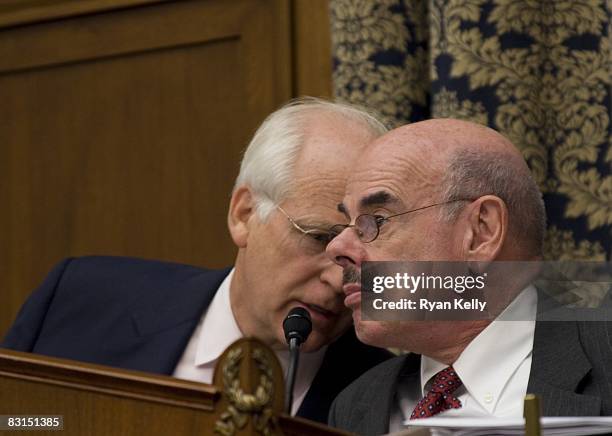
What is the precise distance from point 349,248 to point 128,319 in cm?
84

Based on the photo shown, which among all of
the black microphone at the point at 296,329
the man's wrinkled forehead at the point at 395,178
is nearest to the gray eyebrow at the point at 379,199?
the man's wrinkled forehead at the point at 395,178

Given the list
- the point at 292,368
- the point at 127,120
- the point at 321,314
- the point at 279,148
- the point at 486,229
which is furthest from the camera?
the point at 127,120

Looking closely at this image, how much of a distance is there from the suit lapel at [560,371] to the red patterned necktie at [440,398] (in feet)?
0.56

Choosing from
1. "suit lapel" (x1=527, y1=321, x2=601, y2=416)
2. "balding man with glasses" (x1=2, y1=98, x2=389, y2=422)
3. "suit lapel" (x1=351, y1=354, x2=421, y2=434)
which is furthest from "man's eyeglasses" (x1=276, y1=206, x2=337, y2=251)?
"suit lapel" (x1=527, y1=321, x2=601, y2=416)

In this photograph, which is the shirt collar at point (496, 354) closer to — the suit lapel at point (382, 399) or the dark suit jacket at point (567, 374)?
the dark suit jacket at point (567, 374)

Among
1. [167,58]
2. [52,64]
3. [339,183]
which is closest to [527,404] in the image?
[339,183]

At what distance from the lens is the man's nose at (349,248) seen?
86.3 inches

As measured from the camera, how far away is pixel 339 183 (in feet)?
8.21

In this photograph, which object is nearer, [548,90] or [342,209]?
[342,209]

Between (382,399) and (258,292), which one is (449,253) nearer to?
(382,399)

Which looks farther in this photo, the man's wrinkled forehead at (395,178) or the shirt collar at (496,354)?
the man's wrinkled forehead at (395,178)

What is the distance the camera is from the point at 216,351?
2.65 metres

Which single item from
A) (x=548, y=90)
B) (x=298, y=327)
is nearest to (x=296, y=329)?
(x=298, y=327)

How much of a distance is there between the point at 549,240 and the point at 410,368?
1.95 feet
